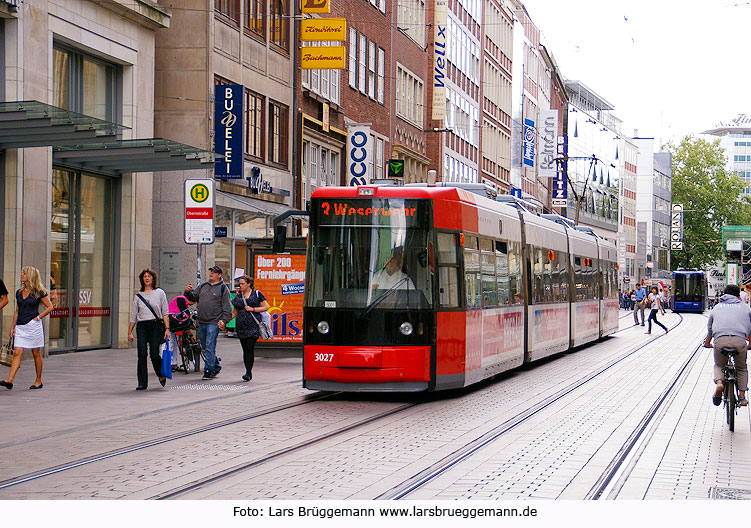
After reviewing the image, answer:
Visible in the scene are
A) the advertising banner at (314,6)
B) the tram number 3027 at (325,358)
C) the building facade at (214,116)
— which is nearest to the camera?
the tram number 3027 at (325,358)

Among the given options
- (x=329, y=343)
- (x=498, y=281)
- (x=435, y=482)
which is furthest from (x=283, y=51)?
(x=435, y=482)

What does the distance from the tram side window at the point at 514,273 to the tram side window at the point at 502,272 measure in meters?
0.28

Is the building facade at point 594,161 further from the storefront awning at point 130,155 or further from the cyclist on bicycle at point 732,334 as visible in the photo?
the cyclist on bicycle at point 732,334

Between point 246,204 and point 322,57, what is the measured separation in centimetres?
586

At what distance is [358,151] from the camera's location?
43.0 meters

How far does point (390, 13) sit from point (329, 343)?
36772 millimetres

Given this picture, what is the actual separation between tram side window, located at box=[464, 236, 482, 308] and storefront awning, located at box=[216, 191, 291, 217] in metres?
14.5

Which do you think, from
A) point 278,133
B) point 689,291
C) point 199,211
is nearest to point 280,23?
point 278,133

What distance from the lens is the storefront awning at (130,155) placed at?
2307 centimetres

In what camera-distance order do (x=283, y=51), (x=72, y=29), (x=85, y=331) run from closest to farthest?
(x=72, y=29)
(x=85, y=331)
(x=283, y=51)

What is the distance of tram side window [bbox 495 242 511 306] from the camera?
19609 mm

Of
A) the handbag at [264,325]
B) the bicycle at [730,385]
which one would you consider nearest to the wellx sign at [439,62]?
the handbag at [264,325]

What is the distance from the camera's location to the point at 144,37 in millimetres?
27672

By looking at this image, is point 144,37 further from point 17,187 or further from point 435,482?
point 435,482
